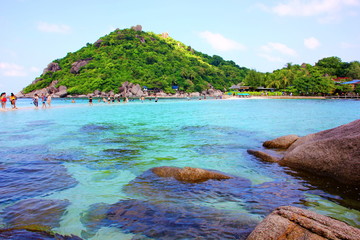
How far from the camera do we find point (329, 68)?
347 ft

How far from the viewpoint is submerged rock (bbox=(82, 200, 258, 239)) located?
3.93m

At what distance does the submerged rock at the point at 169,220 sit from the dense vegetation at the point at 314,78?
84.3 meters

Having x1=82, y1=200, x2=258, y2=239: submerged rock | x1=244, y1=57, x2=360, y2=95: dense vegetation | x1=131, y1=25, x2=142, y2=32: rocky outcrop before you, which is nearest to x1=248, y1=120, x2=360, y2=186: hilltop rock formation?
x1=82, y1=200, x2=258, y2=239: submerged rock


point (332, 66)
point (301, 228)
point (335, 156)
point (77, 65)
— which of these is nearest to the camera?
point (301, 228)

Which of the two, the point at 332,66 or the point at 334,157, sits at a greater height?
the point at 332,66

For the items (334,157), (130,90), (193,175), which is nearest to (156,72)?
(130,90)

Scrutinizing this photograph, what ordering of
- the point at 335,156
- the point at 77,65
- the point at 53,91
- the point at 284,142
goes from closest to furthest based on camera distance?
1. the point at 335,156
2. the point at 284,142
3. the point at 53,91
4. the point at 77,65

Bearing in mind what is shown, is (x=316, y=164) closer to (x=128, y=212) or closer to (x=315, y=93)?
(x=128, y=212)

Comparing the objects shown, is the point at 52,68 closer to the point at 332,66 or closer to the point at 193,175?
the point at 332,66

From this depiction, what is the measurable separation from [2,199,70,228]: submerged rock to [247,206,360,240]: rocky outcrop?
10.8 ft

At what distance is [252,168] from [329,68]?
382 feet

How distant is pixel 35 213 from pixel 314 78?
283ft

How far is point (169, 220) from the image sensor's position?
434cm

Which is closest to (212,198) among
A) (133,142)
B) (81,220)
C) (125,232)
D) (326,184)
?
(125,232)
